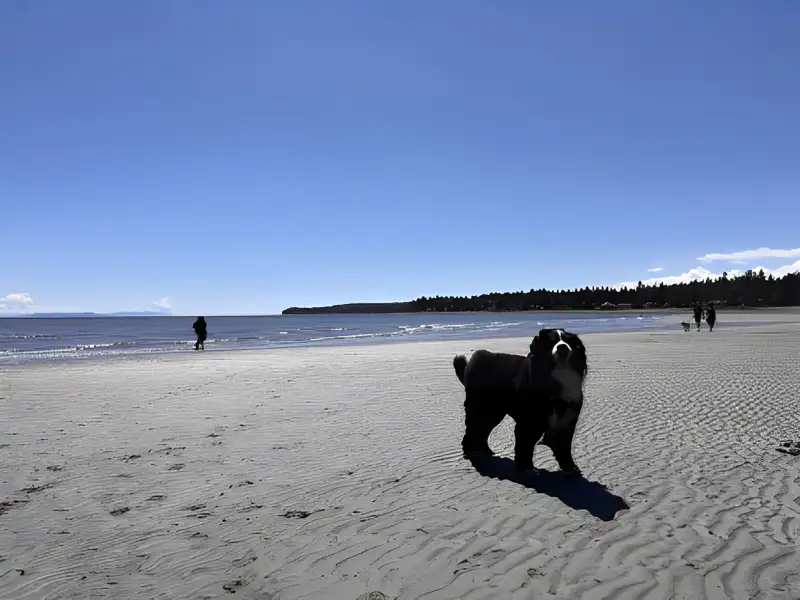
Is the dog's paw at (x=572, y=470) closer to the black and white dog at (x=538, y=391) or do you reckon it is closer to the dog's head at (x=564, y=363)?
the black and white dog at (x=538, y=391)

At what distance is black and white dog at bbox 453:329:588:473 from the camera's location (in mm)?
5922

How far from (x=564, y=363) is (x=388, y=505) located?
2.30m

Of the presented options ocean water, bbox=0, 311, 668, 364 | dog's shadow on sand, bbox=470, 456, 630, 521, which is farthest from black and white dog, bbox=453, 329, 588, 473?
ocean water, bbox=0, 311, 668, 364

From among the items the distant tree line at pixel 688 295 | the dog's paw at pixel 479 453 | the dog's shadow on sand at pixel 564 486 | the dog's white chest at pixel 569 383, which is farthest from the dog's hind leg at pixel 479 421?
the distant tree line at pixel 688 295

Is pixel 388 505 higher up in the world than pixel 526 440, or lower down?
lower down

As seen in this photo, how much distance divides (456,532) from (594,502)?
5.07 ft

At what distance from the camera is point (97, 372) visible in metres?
18.9

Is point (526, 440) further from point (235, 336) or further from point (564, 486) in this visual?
point (235, 336)

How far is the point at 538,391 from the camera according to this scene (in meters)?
6.02

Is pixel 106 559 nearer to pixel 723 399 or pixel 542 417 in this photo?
pixel 542 417

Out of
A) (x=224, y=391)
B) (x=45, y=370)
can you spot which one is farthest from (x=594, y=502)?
(x=45, y=370)

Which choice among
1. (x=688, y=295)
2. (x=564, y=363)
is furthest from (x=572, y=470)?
(x=688, y=295)

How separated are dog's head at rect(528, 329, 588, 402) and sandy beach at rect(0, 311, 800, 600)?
3.41ft

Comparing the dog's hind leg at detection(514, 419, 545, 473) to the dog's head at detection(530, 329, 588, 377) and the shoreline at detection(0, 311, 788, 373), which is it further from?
the shoreline at detection(0, 311, 788, 373)
